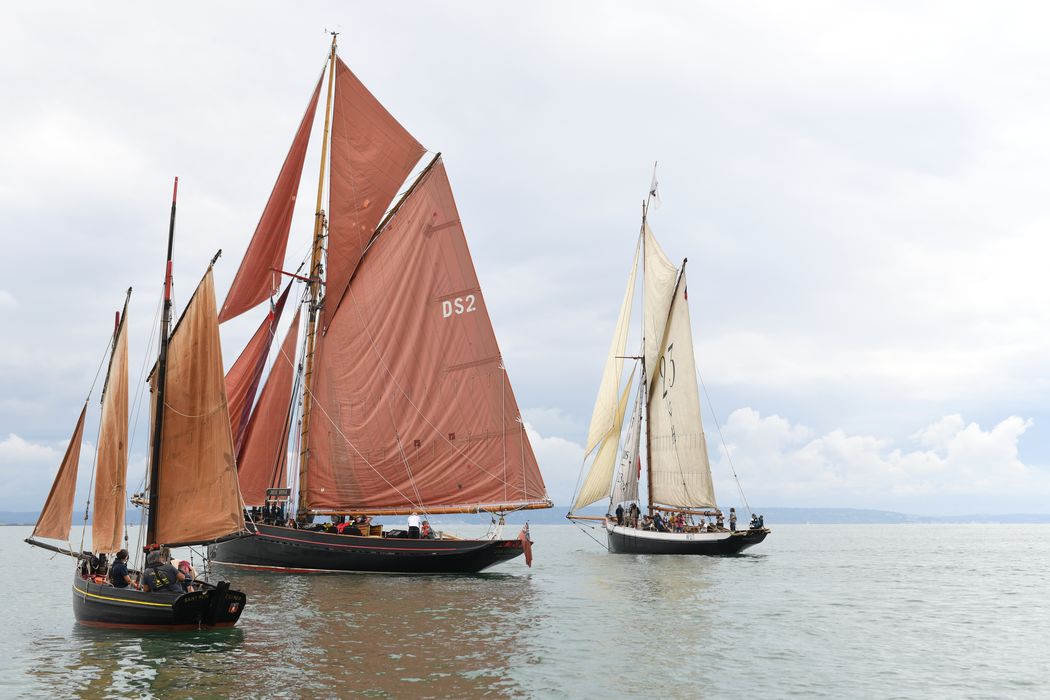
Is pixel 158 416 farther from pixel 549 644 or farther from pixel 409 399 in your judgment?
pixel 409 399

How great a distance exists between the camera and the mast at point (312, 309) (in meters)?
47.8

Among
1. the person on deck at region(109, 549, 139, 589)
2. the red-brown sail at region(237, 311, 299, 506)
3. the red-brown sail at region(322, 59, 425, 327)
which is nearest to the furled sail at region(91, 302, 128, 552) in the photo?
the person on deck at region(109, 549, 139, 589)

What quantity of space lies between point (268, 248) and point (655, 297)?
3455 centimetres

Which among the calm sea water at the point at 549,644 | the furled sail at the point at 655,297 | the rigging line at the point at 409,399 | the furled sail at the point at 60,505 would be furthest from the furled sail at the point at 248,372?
the furled sail at the point at 655,297

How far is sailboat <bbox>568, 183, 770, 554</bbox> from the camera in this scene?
2773 inches

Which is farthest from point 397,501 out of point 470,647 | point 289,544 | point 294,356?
point 470,647

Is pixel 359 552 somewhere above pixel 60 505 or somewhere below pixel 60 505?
below

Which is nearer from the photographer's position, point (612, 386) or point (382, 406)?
point (382, 406)

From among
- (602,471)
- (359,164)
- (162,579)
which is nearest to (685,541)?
(602,471)

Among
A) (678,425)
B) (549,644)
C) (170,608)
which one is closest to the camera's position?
(170,608)

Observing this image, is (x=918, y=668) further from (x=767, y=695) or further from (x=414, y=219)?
(x=414, y=219)

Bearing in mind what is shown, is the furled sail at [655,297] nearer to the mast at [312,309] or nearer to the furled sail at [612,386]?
the furled sail at [612,386]

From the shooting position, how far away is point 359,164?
1994 inches

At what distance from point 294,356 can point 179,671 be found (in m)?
27.8
